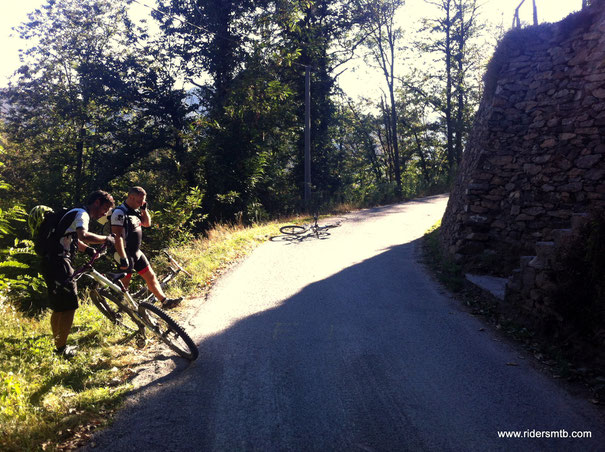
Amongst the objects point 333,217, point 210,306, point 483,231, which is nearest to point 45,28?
point 333,217

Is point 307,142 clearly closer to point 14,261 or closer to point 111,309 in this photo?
point 14,261

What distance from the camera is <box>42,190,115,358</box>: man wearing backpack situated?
4.70 m

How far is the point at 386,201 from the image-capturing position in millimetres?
24969

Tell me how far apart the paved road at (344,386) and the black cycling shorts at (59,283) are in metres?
1.30

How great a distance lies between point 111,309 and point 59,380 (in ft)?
4.19

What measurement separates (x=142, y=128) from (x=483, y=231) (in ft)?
→ 71.6

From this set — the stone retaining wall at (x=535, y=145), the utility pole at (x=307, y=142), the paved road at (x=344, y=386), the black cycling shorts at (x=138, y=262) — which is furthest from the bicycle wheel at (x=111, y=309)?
the utility pole at (x=307, y=142)

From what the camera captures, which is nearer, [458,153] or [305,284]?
[305,284]

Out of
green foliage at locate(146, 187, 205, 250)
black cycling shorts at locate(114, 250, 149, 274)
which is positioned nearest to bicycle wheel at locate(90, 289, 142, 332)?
black cycling shorts at locate(114, 250, 149, 274)

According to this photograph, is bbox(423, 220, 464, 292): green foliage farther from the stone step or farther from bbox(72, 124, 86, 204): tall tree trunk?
bbox(72, 124, 86, 204): tall tree trunk

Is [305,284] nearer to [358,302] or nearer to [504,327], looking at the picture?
[358,302]

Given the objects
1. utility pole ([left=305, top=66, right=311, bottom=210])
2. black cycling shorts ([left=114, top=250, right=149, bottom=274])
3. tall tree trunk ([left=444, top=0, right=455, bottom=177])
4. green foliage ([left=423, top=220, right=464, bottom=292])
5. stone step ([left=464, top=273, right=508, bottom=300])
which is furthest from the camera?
tall tree trunk ([left=444, top=0, right=455, bottom=177])

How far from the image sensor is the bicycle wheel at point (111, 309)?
16.5 feet

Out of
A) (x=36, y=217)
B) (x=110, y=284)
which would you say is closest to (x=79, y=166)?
(x=36, y=217)
